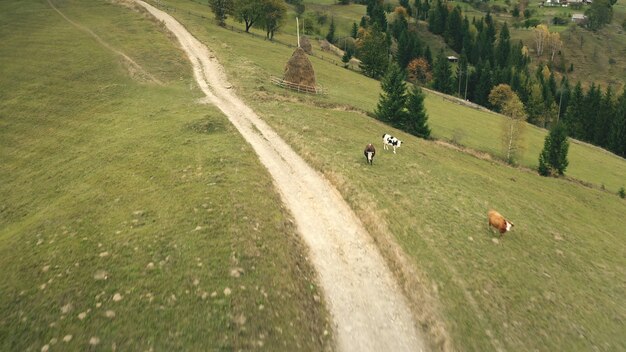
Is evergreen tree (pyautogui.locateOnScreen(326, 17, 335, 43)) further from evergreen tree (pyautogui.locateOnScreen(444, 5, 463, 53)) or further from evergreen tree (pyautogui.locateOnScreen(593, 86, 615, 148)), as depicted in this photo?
evergreen tree (pyautogui.locateOnScreen(593, 86, 615, 148))

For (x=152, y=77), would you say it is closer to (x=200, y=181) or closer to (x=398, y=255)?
(x=200, y=181)

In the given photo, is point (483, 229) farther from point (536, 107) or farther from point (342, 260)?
point (536, 107)

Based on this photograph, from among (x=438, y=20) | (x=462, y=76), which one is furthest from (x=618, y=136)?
(x=438, y=20)

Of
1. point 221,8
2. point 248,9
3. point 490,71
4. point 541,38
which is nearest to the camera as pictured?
point 248,9

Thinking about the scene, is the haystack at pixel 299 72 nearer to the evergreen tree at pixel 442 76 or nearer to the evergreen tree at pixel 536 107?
the evergreen tree at pixel 442 76

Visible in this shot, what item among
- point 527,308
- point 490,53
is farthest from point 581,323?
point 490,53
